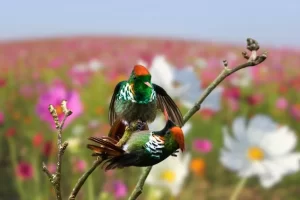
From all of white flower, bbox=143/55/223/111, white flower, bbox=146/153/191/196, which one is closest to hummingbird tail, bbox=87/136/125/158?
white flower, bbox=143/55/223/111

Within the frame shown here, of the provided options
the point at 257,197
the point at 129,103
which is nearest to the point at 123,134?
the point at 129,103

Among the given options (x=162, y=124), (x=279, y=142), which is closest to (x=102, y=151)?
(x=162, y=124)

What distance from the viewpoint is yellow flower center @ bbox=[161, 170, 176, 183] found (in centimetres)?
90

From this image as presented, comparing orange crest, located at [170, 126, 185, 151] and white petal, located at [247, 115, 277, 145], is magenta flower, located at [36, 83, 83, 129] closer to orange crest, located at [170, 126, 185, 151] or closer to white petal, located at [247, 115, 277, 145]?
white petal, located at [247, 115, 277, 145]

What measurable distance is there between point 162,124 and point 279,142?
1.78 ft

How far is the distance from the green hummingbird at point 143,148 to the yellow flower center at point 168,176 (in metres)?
0.75

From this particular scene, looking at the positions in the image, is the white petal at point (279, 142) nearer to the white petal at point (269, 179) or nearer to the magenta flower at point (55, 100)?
the white petal at point (269, 179)

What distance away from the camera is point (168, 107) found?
19 centimetres

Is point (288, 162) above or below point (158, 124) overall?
below

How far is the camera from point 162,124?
36cm

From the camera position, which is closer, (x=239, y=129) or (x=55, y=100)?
(x=55, y=100)

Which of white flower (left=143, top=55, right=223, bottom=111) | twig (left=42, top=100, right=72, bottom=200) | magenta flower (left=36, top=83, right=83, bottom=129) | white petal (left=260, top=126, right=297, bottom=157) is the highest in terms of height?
twig (left=42, top=100, right=72, bottom=200)

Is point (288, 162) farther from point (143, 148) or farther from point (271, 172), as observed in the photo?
point (143, 148)

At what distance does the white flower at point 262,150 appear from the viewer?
A: 86 centimetres
